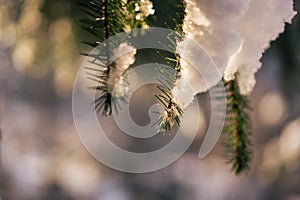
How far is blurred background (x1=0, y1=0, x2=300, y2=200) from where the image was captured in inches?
73.2

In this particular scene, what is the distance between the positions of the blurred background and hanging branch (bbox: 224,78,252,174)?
3.35ft

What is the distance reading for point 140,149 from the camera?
7.96ft

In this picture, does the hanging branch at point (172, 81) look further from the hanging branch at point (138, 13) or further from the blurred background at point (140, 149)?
the blurred background at point (140, 149)

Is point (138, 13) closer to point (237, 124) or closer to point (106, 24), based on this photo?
point (106, 24)

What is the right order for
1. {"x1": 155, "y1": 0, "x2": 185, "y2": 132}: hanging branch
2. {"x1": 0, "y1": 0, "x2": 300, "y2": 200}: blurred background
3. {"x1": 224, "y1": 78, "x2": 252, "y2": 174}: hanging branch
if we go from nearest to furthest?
{"x1": 155, "y1": 0, "x2": 185, "y2": 132}: hanging branch → {"x1": 224, "y1": 78, "x2": 252, "y2": 174}: hanging branch → {"x1": 0, "y1": 0, "x2": 300, "y2": 200}: blurred background

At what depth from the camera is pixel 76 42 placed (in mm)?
1117

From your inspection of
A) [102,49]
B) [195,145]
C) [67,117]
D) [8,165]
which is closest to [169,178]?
[195,145]

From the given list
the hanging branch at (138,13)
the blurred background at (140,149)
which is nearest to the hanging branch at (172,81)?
the hanging branch at (138,13)

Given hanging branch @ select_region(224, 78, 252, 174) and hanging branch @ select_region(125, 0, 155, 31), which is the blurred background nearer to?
hanging branch @ select_region(224, 78, 252, 174)

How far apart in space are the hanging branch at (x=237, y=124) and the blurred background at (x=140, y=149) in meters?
1.02

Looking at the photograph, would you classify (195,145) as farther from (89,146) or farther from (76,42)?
(76,42)

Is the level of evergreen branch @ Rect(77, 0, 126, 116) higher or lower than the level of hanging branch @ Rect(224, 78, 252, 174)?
higher

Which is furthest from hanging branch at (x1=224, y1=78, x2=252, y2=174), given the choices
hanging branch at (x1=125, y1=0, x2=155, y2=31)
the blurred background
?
the blurred background

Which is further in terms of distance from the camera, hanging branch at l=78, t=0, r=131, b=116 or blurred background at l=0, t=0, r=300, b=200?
blurred background at l=0, t=0, r=300, b=200
